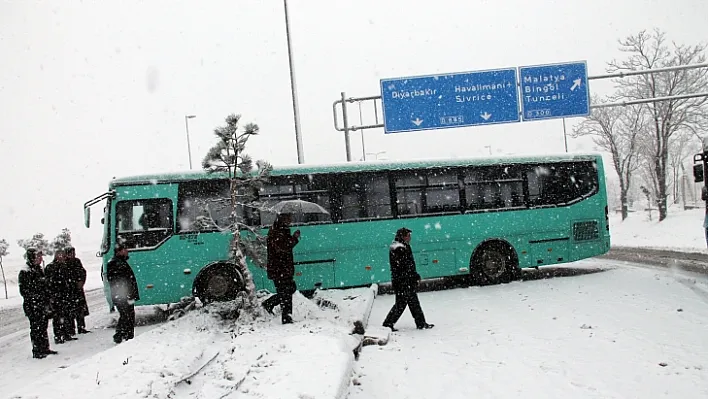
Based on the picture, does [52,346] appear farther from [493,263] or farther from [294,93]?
[294,93]

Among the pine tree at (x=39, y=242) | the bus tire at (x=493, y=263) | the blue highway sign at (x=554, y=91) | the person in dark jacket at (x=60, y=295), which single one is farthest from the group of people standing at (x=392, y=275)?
the pine tree at (x=39, y=242)

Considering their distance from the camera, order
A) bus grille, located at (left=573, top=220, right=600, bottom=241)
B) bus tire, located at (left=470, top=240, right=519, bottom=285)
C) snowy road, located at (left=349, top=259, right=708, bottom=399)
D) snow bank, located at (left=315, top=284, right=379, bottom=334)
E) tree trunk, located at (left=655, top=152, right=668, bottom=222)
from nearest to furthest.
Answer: snowy road, located at (left=349, top=259, right=708, bottom=399), snow bank, located at (left=315, top=284, right=379, bottom=334), bus tire, located at (left=470, top=240, right=519, bottom=285), bus grille, located at (left=573, top=220, right=600, bottom=241), tree trunk, located at (left=655, top=152, right=668, bottom=222)

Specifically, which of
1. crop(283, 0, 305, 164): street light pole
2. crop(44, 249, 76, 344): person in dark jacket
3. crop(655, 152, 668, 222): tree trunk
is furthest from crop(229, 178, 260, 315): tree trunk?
crop(655, 152, 668, 222): tree trunk

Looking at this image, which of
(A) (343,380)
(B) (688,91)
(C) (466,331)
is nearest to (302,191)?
(C) (466,331)

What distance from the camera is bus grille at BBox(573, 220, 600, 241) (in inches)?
575

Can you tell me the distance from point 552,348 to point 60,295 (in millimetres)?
8883

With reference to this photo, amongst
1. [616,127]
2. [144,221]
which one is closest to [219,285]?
[144,221]

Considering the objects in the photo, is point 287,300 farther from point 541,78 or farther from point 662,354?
point 541,78

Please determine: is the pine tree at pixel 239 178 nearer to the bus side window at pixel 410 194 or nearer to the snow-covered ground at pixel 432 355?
the snow-covered ground at pixel 432 355

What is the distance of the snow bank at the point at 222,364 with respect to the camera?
562 centimetres

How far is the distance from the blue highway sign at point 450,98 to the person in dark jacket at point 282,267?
10869mm

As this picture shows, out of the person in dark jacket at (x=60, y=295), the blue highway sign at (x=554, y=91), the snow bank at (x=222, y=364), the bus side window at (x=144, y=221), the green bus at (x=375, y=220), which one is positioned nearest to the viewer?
the snow bank at (x=222, y=364)

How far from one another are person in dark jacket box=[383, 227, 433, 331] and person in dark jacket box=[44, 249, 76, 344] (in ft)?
20.8

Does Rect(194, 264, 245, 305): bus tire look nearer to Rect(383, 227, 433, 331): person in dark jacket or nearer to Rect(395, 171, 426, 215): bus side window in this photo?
Rect(395, 171, 426, 215): bus side window
